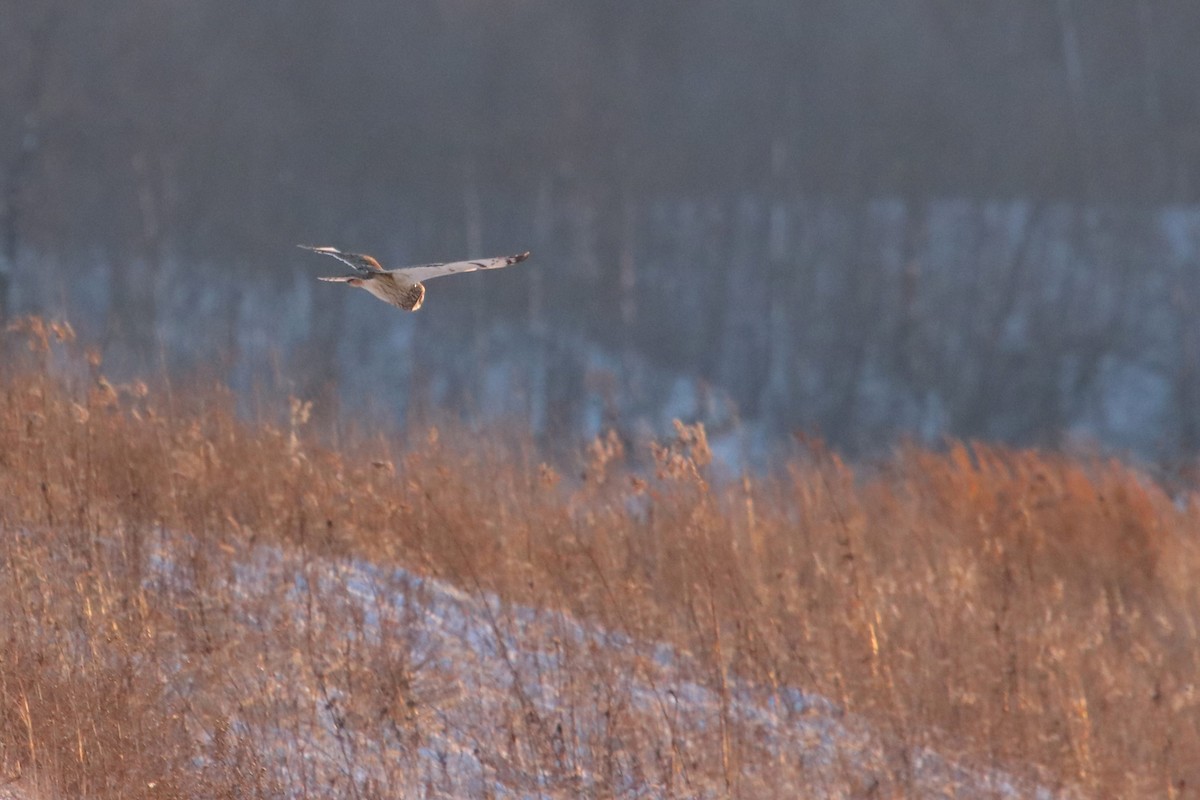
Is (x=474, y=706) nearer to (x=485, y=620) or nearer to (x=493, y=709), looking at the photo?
(x=493, y=709)

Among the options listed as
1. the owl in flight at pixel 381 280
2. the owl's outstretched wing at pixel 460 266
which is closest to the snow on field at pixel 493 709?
the owl in flight at pixel 381 280

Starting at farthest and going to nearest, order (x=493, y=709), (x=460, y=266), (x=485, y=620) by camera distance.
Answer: (x=485, y=620)
(x=493, y=709)
(x=460, y=266)

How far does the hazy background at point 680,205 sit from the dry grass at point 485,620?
9910 mm

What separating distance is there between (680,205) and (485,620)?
53.3ft

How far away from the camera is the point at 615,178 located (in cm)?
A: 1956

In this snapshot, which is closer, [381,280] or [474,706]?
[381,280]

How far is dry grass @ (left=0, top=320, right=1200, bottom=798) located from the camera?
3188 millimetres

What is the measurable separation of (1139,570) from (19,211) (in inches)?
497

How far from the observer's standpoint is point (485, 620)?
4070 mm

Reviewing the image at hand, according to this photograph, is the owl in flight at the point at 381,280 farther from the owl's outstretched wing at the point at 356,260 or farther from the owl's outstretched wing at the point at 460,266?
the owl's outstretched wing at the point at 460,266

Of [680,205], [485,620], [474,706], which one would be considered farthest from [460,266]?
[680,205]

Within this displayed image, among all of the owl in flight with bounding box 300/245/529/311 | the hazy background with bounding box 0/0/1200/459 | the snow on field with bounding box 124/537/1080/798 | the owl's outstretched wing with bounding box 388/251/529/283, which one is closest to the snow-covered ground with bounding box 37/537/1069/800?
the snow on field with bounding box 124/537/1080/798

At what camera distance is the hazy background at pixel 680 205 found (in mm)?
16344

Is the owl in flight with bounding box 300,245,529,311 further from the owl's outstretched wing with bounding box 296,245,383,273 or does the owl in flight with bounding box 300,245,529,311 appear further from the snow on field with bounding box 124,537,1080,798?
the snow on field with bounding box 124,537,1080,798
